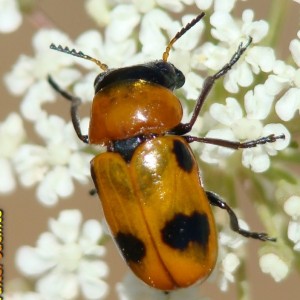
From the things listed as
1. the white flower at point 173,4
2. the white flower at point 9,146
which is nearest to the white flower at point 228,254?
the white flower at point 173,4

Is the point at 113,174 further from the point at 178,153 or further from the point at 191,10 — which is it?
the point at 191,10

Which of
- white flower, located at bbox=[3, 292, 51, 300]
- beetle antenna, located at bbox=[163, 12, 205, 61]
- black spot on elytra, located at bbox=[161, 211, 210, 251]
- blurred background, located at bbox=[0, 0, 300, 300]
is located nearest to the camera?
black spot on elytra, located at bbox=[161, 211, 210, 251]

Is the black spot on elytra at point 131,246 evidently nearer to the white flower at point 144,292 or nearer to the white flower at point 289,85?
the white flower at point 144,292

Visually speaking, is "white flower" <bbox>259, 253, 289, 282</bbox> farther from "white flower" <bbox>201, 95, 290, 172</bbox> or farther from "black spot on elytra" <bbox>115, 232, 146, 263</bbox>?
"black spot on elytra" <bbox>115, 232, 146, 263</bbox>

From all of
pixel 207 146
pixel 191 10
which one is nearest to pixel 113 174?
pixel 207 146

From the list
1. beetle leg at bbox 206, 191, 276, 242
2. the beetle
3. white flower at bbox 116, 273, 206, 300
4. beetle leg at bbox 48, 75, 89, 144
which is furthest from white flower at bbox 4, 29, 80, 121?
beetle leg at bbox 206, 191, 276, 242

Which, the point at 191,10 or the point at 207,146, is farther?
the point at 191,10

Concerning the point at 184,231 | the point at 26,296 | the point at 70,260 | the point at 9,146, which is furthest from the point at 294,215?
the point at 9,146
